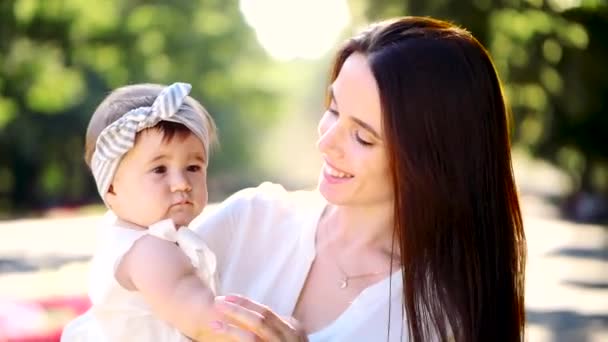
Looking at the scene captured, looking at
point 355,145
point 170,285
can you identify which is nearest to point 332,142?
point 355,145

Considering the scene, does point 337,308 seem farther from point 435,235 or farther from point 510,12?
point 510,12

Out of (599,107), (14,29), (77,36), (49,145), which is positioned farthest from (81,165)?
(599,107)

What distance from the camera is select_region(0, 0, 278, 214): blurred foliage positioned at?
633 inches

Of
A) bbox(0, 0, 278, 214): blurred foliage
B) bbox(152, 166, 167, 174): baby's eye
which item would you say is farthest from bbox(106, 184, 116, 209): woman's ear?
bbox(0, 0, 278, 214): blurred foliage

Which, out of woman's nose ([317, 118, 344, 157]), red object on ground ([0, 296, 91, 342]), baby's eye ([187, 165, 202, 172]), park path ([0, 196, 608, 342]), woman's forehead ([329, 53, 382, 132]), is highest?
woman's forehead ([329, 53, 382, 132])

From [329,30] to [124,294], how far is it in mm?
8952

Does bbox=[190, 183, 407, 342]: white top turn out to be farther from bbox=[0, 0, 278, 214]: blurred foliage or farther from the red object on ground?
bbox=[0, 0, 278, 214]: blurred foliage

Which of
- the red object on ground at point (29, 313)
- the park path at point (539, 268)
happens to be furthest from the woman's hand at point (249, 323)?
the park path at point (539, 268)

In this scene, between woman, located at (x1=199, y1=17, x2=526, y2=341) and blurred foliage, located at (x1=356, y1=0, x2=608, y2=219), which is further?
blurred foliage, located at (x1=356, y1=0, x2=608, y2=219)

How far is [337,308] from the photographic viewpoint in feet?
8.74

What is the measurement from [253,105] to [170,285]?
1825cm

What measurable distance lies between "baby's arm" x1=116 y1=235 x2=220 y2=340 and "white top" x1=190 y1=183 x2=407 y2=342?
30 centimetres

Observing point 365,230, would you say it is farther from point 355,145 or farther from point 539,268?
point 539,268

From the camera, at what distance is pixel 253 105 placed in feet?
67.5
